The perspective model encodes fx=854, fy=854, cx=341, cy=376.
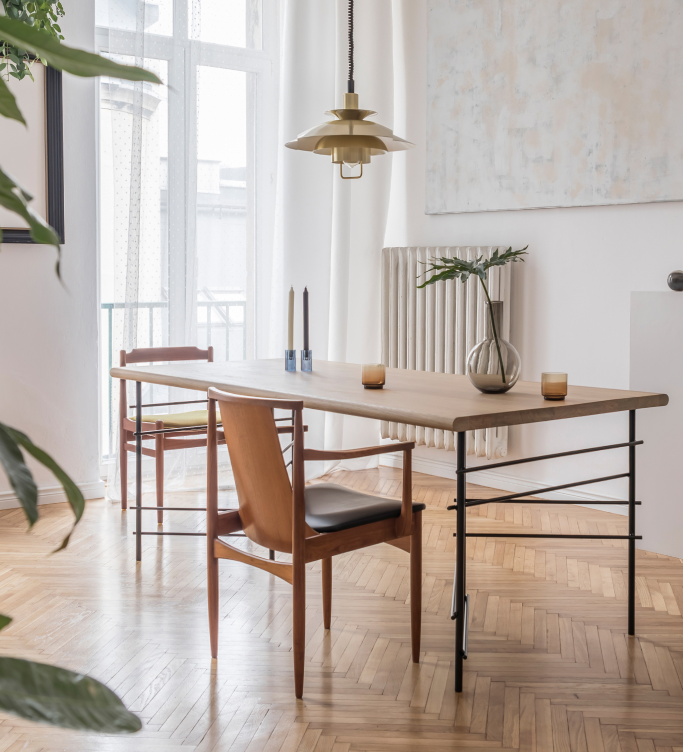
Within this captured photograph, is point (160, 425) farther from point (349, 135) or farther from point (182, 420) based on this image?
point (349, 135)

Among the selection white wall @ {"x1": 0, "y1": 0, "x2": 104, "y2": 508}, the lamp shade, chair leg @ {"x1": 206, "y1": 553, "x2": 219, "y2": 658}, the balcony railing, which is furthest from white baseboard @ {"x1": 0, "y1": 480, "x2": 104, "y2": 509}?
the lamp shade

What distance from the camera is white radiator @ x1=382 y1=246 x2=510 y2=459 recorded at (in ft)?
14.2

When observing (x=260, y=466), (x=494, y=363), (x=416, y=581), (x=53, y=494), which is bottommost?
(x=53, y=494)

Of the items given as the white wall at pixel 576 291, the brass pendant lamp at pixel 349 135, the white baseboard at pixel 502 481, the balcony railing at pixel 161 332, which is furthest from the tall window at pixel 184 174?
the brass pendant lamp at pixel 349 135

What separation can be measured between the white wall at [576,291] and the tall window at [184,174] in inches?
39.2

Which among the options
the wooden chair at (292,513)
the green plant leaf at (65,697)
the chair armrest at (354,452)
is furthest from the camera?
the chair armrest at (354,452)

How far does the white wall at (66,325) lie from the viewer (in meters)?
4.07

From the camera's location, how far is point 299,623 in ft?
7.07

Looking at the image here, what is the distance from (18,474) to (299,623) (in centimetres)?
186

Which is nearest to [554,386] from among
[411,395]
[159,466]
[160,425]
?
[411,395]

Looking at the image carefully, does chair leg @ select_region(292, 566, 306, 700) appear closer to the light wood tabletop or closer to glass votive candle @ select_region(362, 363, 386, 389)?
the light wood tabletop

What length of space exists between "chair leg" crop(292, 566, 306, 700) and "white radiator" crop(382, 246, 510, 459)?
215 centimetres

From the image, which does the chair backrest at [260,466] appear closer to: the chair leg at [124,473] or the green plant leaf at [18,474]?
the green plant leaf at [18,474]

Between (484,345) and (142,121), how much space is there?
2564mm
